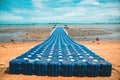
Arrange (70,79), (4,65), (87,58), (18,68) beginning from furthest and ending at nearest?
(4,65), (87,58), (18,68), (70,79)

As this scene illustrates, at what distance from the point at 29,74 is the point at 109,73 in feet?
21.2

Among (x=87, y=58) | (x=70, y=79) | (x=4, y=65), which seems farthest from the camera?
(x=4, y=65)

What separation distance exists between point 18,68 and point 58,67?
331 centimetres

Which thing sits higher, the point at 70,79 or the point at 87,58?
the point at 87,58

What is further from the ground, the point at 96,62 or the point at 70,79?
the point at 96,62

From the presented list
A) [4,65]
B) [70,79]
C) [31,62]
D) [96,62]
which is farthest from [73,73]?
[4,65]

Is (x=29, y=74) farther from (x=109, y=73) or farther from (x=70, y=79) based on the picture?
(x=109, y=73)

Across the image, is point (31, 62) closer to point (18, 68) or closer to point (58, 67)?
point (18, 68)

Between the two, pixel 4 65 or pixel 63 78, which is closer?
pixel 63 78

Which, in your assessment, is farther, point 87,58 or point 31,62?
Result: point 87,58

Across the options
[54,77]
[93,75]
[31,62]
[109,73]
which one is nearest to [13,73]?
[31,62]

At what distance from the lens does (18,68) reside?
16000 millimetres

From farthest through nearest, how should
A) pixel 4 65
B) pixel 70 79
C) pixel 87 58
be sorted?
pixel 4 65 < pixel 87 58 < pixel 70 79

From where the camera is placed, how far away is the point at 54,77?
50.5ft
